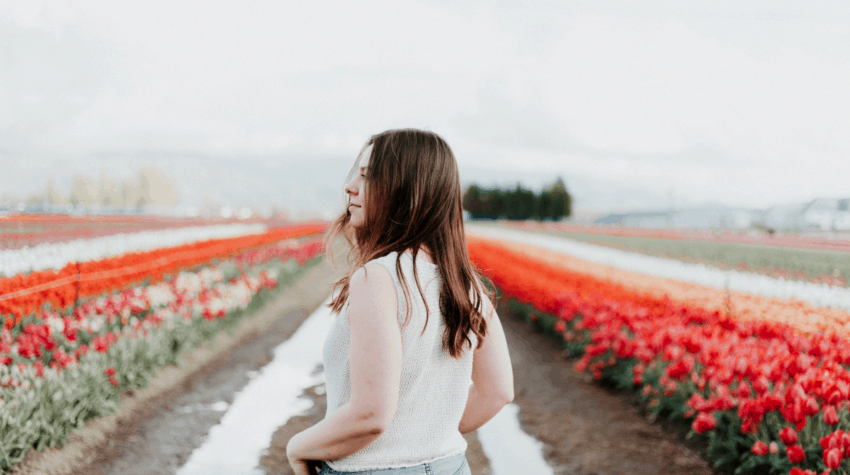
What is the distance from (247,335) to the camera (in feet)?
29.0

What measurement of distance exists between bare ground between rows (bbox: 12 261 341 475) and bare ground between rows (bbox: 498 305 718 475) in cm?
247

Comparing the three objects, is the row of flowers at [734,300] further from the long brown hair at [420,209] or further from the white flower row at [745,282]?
the long brown hair at [420,209]

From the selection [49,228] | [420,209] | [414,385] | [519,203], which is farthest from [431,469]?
[519,203]

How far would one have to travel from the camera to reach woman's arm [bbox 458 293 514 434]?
1.49m

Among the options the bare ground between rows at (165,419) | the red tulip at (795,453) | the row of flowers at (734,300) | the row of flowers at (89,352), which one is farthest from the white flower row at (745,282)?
the row of flowers at (89,352)

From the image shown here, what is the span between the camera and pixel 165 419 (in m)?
5.07

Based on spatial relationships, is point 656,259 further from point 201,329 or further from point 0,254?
point 0,254

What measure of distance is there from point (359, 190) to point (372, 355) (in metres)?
0.41

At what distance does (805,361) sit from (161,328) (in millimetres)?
6108

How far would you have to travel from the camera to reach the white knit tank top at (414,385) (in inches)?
48.5

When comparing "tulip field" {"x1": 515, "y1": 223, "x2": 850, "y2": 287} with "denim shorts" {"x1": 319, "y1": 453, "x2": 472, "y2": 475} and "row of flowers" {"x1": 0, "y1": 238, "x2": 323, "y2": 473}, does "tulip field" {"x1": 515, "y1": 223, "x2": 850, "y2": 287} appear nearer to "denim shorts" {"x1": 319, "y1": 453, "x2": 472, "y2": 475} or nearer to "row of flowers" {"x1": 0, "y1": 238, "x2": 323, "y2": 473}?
"row of flowers" {"x1": 0, "y1": 238, "x2": 323, "y2": 473}

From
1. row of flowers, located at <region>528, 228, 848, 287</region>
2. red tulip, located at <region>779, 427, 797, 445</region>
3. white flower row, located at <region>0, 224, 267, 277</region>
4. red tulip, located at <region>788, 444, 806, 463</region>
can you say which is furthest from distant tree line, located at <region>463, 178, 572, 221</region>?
red tulip, located at <region>788, 444, 806, 463</region>

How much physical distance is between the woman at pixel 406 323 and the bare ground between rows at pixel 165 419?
77 cm

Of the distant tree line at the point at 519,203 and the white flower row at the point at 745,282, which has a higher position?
the distant tree line at the point at 519,203
